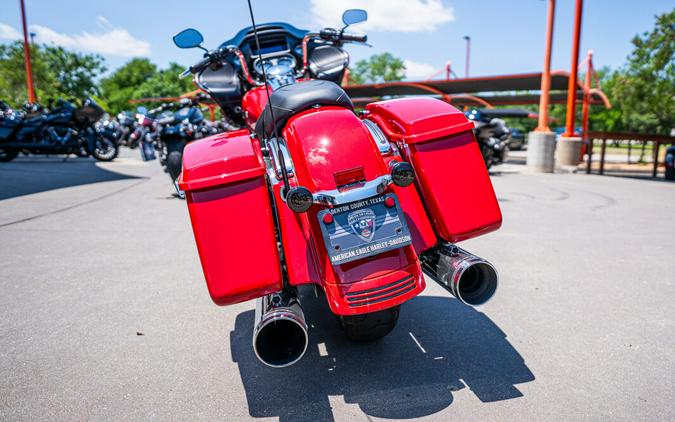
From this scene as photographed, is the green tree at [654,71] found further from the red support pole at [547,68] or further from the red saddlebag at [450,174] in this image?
the red saddlebag at [450,174]

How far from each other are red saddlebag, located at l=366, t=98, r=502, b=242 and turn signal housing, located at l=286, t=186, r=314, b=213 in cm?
64

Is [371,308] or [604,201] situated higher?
[371,308]

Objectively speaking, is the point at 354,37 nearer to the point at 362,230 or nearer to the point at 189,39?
the point at 189,39

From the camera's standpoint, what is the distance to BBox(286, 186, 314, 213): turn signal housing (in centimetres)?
176

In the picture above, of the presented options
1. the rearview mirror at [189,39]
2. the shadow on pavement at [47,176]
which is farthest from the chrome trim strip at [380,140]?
the shadow on pavement at [47,176]

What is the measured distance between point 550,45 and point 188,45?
1240 cm

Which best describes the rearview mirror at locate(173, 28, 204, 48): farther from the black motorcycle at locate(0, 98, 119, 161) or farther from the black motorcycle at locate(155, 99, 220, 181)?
the black motorcycle at locate(0, 98, 119, 161)

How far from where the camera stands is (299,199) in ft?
5.79

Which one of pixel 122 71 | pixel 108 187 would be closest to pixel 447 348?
pixel 108 187

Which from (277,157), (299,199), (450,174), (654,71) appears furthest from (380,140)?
(654,71)

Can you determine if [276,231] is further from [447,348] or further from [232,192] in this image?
[447,348]

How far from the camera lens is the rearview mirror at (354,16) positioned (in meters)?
3.44

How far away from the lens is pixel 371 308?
1.79 meters

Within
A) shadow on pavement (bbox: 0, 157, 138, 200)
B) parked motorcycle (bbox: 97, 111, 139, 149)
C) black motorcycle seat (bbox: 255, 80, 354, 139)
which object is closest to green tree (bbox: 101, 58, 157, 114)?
parked motorcycle (bbox: 97, 111, 139, 149)
